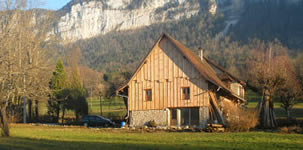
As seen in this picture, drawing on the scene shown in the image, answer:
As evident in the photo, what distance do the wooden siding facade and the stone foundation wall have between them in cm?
40

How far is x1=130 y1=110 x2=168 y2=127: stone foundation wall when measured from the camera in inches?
1297

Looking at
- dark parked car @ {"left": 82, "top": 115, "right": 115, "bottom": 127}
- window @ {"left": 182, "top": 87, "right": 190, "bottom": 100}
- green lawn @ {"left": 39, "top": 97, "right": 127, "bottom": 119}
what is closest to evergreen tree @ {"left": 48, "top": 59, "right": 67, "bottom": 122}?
green lawn @ {"left": 39, "top": 97, "right": 127, "bottom": 119}

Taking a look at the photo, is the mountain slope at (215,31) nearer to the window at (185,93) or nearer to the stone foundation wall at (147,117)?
the stone foundation wall at (147,117)

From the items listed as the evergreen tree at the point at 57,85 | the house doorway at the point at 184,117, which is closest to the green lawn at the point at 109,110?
the evergreen tree at the point at 57,85

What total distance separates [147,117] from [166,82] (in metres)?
3.91

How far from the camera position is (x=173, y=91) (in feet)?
108

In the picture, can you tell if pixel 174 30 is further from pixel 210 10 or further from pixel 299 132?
pixel 299 132

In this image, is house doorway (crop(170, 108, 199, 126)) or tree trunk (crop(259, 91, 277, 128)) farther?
house doorway (crop(170, 108, 199, 126))

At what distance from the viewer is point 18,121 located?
4688 cm

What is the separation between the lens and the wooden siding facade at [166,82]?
104 feet

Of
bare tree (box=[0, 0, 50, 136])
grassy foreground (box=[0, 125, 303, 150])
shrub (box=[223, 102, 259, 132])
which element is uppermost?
bare tree (box=[0, 0, 50, 136])

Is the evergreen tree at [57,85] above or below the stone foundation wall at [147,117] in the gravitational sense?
above

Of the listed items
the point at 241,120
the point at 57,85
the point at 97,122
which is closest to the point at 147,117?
the point at 97,122

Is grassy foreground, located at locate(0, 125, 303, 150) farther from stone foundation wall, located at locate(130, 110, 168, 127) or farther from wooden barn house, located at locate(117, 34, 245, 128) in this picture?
stone foundation wall, located at locate(130, 110, 168, 127)
